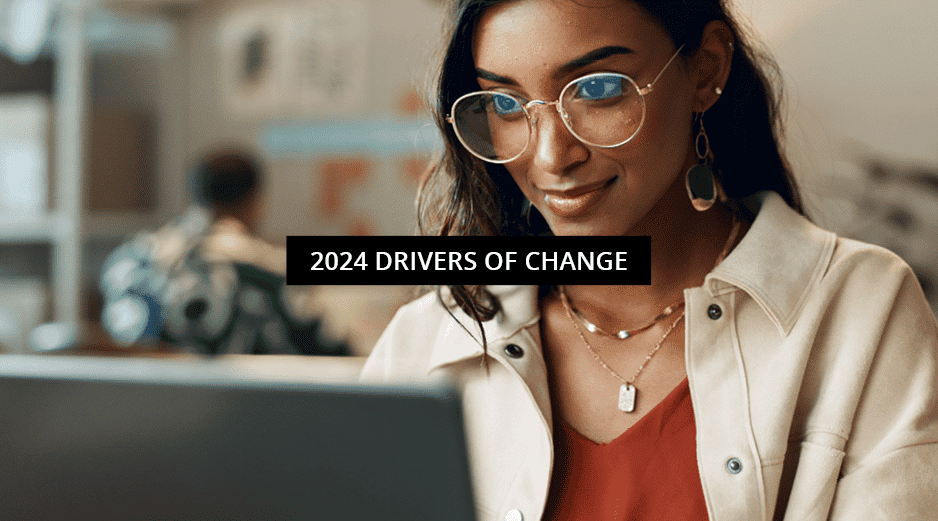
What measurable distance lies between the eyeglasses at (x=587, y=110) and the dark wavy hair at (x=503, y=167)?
0.20 ft

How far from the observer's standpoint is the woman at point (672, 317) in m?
0.84

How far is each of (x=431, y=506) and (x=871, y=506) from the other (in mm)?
611

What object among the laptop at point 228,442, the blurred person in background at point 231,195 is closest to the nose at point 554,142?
the laptop at point 228,442

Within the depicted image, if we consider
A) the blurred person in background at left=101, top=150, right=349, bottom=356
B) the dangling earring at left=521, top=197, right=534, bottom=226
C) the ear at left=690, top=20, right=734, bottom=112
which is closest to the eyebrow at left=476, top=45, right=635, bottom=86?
the ear at left=690, top=20, right=734, bottom=112

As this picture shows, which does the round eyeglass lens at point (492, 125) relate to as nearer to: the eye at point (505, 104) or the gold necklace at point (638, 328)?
the eye at point (505, 104)

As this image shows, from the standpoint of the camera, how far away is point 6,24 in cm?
298

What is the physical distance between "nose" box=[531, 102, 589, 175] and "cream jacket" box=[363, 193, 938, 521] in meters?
0.20

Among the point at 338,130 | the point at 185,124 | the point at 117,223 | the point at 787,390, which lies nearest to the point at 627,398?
the point at 787,390

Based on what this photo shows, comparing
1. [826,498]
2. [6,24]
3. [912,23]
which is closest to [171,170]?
[6,24]

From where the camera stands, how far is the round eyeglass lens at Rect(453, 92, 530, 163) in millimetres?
917

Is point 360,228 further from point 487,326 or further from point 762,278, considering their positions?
point 762,278

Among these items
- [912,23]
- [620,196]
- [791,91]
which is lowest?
[620,196]

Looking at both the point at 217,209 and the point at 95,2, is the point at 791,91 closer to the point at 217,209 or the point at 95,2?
the point at 217,209

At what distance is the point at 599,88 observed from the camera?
868 mm
